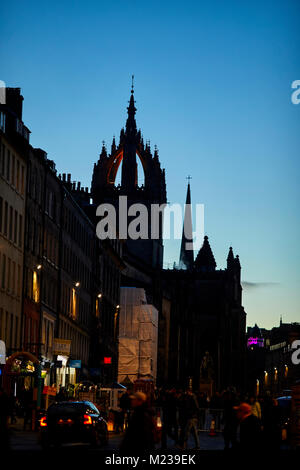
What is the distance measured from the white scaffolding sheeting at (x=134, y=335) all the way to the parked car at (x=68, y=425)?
76113 mm

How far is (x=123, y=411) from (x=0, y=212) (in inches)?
562

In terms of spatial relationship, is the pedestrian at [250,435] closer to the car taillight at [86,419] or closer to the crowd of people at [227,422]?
the crowd of people at [227,422]

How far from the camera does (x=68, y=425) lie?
1260 inches

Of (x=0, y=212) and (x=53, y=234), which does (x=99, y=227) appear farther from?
(x=0, y=212)

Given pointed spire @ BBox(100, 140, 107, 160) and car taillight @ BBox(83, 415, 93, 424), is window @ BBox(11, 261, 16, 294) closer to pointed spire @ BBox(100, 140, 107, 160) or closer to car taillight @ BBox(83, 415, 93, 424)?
car taillight @ BBox(83, 415, 93, 424)

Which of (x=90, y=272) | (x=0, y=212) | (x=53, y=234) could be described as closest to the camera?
(x=0, y=212)

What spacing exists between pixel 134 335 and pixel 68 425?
3074 inches

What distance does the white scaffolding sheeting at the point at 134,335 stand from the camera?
109 m

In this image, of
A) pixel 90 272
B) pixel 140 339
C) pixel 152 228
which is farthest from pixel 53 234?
pixel 152 228

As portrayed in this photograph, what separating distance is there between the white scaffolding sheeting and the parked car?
76.1 meters

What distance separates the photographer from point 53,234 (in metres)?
71.1

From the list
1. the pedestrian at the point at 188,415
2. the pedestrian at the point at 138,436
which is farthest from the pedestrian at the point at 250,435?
the pedestrian at the point at 188,415

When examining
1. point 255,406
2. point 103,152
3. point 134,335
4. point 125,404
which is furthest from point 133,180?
point 255,406

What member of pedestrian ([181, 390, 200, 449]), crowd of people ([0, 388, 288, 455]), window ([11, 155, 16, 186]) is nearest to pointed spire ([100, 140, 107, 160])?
crowd of people ([0, 388, 288, 455])
